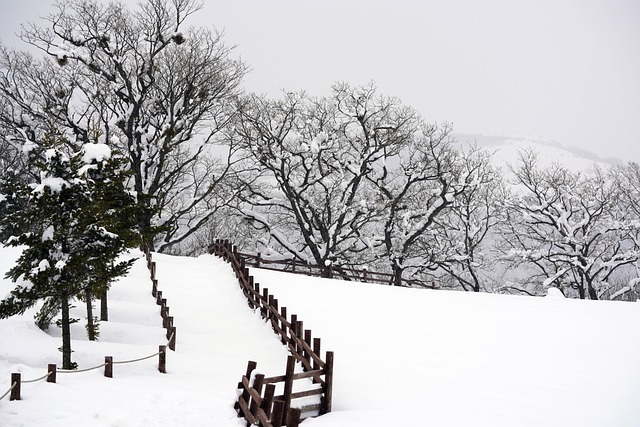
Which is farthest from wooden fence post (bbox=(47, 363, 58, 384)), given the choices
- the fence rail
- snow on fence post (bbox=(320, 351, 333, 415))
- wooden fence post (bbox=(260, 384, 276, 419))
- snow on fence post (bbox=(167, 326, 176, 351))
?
snow on fence post (bbox=(320, 351, 333, 415))

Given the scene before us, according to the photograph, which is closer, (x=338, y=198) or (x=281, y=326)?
(x=281, y=326)

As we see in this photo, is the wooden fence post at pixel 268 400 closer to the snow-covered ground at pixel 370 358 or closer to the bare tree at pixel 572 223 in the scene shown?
the snow-covered ground at pixel 370 358

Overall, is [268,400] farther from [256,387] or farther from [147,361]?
[147,361]

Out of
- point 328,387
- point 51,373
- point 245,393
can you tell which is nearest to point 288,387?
point 245,393

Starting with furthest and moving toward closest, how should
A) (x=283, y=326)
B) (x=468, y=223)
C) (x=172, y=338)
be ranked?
(x=468, y=223) < (x=283, y=326) < (x=172, y=338)

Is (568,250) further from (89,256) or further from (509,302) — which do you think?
(89,256)

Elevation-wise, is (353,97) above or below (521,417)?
above

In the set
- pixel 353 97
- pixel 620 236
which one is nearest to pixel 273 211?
pixel 353 97

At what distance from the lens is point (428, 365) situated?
10898 millimetres

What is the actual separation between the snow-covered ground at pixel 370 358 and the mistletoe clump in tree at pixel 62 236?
1.30m

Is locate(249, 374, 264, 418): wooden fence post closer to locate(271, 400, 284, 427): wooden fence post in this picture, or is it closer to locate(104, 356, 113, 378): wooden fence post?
locate(271, 400, 284, 427): wooden fence post

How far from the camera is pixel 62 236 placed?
9.30m

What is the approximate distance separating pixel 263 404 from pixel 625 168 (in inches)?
1294

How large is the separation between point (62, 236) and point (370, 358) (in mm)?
7088
